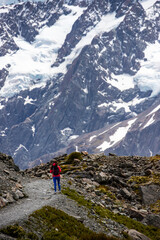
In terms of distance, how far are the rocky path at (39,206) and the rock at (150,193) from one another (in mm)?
10740

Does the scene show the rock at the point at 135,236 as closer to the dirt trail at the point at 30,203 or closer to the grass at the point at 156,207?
the dirt trail at the point at 30,203

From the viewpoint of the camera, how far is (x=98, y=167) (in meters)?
49.2

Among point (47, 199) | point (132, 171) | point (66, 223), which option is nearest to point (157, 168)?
point (132, 171)

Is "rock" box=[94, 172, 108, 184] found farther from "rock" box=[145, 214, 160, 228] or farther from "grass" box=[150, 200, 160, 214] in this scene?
"rock" box=[145, 214, 160, 228]

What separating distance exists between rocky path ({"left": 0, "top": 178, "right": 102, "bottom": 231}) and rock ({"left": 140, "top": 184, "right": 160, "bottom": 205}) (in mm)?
10740

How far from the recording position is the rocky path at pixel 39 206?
74.8 feet

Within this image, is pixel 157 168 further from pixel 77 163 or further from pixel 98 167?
pixel 77 163

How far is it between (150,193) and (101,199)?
6960 mm

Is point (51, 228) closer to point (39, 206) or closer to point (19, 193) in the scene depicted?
point (39, 206)

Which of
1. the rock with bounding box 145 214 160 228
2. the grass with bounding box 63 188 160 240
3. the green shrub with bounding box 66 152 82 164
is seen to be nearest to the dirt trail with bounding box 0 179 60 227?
the grass with bounding box 63 188 160 240

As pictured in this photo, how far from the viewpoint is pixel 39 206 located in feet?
86.0

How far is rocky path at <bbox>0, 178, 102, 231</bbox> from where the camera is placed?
22.8 meters

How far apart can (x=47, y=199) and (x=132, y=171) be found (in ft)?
67.8

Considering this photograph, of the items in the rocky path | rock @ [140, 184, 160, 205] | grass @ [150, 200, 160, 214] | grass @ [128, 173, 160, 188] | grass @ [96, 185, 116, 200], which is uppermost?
the rocky path
